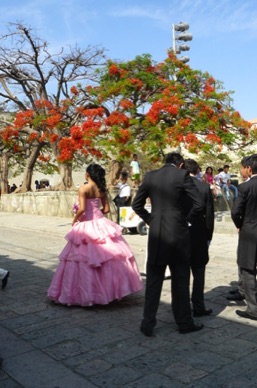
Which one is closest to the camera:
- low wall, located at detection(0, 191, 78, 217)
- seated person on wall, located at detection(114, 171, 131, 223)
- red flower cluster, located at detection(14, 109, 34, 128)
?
seated person on wall, located at detection(114, 171, 131, 223)

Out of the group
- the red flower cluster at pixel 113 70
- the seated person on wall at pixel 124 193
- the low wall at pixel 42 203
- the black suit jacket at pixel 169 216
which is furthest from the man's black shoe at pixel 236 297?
the low wall at pixel 42 203

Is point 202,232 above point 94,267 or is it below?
above

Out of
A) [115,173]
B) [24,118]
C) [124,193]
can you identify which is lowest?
Result: [124,193]

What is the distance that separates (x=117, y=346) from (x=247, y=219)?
1945mm

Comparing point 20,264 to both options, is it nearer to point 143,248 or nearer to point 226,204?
point 143,248

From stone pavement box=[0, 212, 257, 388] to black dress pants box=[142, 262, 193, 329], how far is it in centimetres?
17

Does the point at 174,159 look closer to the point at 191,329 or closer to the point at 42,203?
the point at 191,329

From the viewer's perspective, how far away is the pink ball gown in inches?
203

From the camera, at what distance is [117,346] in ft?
13.1

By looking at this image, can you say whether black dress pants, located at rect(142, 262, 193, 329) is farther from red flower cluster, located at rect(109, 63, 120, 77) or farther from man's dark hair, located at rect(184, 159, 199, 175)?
red flower cluster, located at rect(109, 63, 120, 77)

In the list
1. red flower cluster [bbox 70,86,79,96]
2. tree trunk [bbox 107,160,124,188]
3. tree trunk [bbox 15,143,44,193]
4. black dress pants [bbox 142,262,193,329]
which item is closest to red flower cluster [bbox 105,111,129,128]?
tree trunk [bbox 107,160,124,188]

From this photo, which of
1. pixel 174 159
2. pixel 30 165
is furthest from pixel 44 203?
pixel 174 159

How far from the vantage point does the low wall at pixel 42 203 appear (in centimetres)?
1808

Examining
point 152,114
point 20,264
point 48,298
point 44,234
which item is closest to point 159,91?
point 152,114
